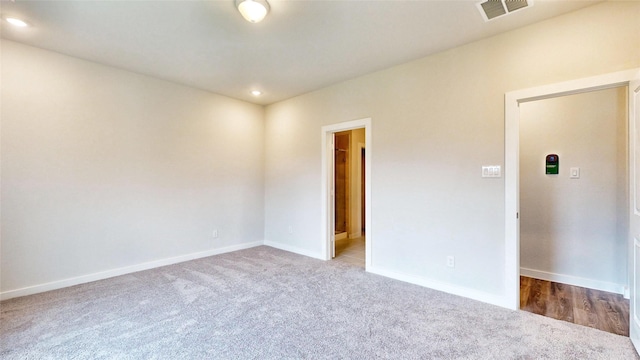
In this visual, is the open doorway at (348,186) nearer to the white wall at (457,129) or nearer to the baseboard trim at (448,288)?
the white wall at (457,129)

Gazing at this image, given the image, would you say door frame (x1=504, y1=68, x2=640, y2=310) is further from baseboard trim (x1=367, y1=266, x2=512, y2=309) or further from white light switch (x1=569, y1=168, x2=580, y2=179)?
white light switch (x1=569, y1=168, x2=580, y2=179)

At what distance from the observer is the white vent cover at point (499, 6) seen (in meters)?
2.18

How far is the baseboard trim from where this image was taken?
8.66ft

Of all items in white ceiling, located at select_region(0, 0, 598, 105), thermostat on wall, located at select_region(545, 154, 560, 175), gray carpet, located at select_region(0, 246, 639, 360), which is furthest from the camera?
thermostat on wall, located at select_region(545, 154, 560, 175)

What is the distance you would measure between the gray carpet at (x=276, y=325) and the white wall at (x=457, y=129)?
413 millimetres

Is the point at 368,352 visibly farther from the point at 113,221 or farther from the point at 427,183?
the point at 113,221

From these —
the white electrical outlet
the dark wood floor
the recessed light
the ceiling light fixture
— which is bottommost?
the dark wood floor

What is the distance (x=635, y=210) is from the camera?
200 cm

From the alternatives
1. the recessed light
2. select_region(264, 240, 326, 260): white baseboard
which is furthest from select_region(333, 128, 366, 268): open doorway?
the recessed light

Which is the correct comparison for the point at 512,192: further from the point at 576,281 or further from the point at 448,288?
the point at 576,281

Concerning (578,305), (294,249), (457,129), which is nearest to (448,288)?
(578,305)

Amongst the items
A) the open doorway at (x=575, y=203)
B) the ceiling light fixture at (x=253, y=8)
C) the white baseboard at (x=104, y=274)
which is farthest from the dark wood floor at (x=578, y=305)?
the white baseboard at (x=104, y=274)

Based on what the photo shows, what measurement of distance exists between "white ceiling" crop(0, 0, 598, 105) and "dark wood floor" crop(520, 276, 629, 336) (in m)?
2.63

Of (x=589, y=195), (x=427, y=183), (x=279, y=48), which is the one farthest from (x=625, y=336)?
(x=279, y=48)
